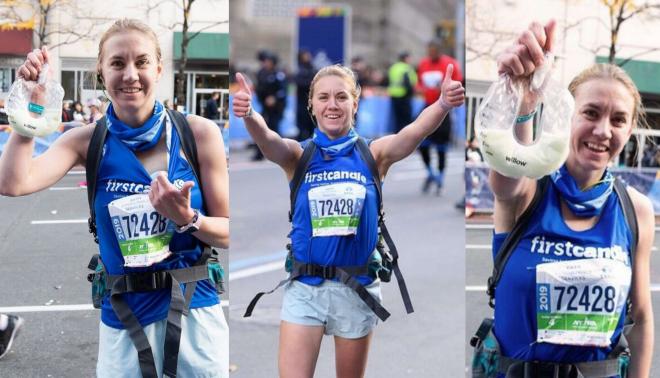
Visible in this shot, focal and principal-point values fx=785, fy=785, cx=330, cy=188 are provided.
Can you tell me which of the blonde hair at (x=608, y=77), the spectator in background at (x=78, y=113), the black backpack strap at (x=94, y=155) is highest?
the blonde hair at (x=608, y=77)

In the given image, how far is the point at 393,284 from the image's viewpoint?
14.3 ft

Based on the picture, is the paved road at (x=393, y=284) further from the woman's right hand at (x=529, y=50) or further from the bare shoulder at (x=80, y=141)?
the woman's right hand at (x=529, y=50)

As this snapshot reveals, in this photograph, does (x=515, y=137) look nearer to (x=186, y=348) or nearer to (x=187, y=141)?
(x=187, y=141)

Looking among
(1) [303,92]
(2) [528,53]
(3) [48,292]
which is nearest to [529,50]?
(2) [528,53]

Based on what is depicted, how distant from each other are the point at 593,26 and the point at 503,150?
977 mm

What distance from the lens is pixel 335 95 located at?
279 cm

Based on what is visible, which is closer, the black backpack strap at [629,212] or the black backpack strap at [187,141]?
the black backpack strap at [629,212]

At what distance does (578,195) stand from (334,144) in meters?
0.96

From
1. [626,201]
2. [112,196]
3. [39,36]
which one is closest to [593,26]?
[626,201]

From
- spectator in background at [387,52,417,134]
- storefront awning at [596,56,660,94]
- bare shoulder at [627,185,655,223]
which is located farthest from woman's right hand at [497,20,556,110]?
Result: spectator in background at [387,52,417,134]

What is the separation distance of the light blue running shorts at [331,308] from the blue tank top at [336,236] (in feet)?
0.13

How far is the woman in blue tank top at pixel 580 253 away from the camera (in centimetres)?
202

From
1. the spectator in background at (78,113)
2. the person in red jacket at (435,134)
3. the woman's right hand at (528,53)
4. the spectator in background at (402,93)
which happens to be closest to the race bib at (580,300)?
the woman's right hand at (528,53)

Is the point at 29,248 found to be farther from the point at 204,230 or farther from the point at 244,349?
the point at 244,349
